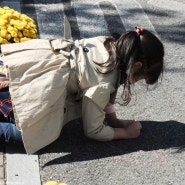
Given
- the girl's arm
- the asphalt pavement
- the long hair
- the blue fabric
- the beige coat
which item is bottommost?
the asphalt pavement

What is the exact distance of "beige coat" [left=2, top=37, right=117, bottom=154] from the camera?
9.29ft

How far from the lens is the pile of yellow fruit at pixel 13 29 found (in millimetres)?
3400

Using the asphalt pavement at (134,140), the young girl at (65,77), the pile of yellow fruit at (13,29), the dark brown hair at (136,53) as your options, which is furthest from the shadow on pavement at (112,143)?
the pile of yellow fruit at (13,29)

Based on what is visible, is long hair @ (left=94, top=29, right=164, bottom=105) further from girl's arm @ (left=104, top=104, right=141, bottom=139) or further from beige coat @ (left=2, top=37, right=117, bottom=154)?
girl's arm @ (left=104, top=104, right=141, bottom=139)

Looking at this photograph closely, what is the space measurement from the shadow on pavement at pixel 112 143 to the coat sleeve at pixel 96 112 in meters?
0.07

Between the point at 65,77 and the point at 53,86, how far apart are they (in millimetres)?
90

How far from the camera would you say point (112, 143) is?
3.10 meters

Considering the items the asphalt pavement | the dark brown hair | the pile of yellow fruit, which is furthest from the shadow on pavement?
the pile of yellow fruit

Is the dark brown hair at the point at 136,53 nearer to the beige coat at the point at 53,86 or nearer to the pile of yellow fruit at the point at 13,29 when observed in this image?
the beige coat at the point at 53,86

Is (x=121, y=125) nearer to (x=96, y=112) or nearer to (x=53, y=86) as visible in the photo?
(x=96, y=112)

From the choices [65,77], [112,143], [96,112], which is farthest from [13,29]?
[112,143]

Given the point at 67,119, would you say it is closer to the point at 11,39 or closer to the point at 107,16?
the point at 11,39

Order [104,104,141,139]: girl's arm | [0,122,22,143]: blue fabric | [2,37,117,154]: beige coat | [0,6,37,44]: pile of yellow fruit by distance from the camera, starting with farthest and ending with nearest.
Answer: [0,6,37,44]: pile of yellow fruit < [104,104,141,139]: girl's arm < [0,122,22,143]: blue fabric < [2,37,117,154]: beige coat

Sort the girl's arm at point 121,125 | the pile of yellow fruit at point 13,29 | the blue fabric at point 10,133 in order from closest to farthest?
the blue fabric at point 10,133, the girl's arm at point 121,125, the pile of yellow fruit at point 13,29
